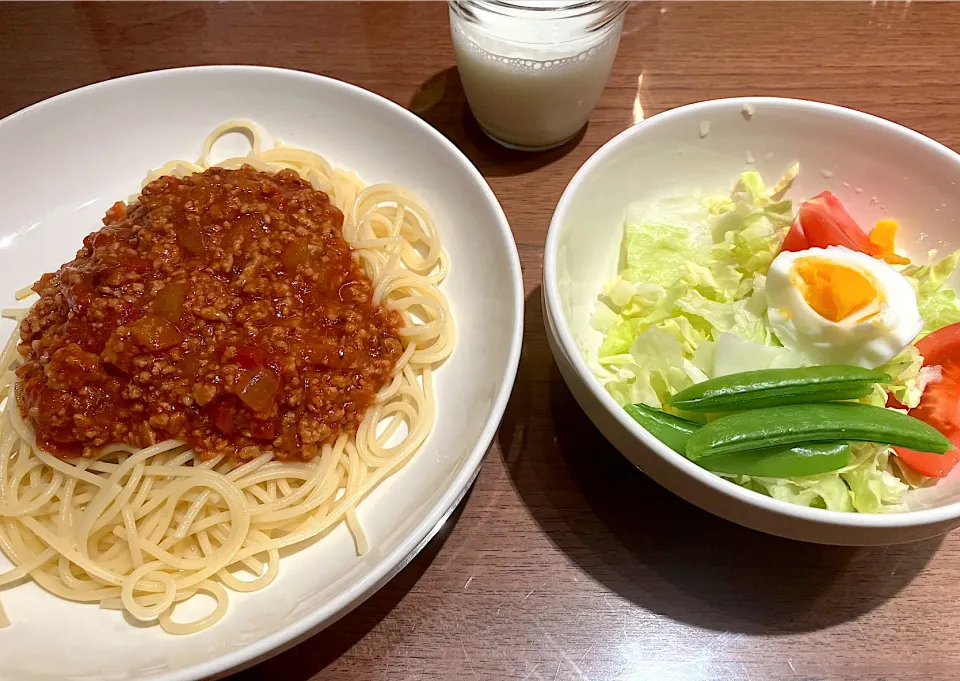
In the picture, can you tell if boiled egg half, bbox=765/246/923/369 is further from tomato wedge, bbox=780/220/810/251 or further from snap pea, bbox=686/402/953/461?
snap pea, bbox=686/402/953/461

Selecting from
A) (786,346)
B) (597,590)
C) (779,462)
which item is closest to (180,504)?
(597,590)

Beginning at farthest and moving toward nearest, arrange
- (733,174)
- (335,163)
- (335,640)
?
(335,163) → (733,174) → (335,640)

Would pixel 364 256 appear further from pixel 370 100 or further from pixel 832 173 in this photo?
pixel 832 173

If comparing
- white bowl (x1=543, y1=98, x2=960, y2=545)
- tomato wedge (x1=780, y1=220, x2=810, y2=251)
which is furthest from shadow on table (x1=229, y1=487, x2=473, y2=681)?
tomato wedge (x1=780, y1=220, x2=810, y2=251)

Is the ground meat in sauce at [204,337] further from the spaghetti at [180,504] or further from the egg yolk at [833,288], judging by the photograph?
the egg yolk at [833,288]

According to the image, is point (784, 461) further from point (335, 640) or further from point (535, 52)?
point (535, 52)

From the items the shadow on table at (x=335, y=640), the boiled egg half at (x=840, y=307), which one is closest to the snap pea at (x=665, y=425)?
the boiled egg half at (x=840, y=307)

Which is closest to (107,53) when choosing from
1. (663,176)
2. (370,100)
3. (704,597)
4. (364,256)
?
(370,100)
